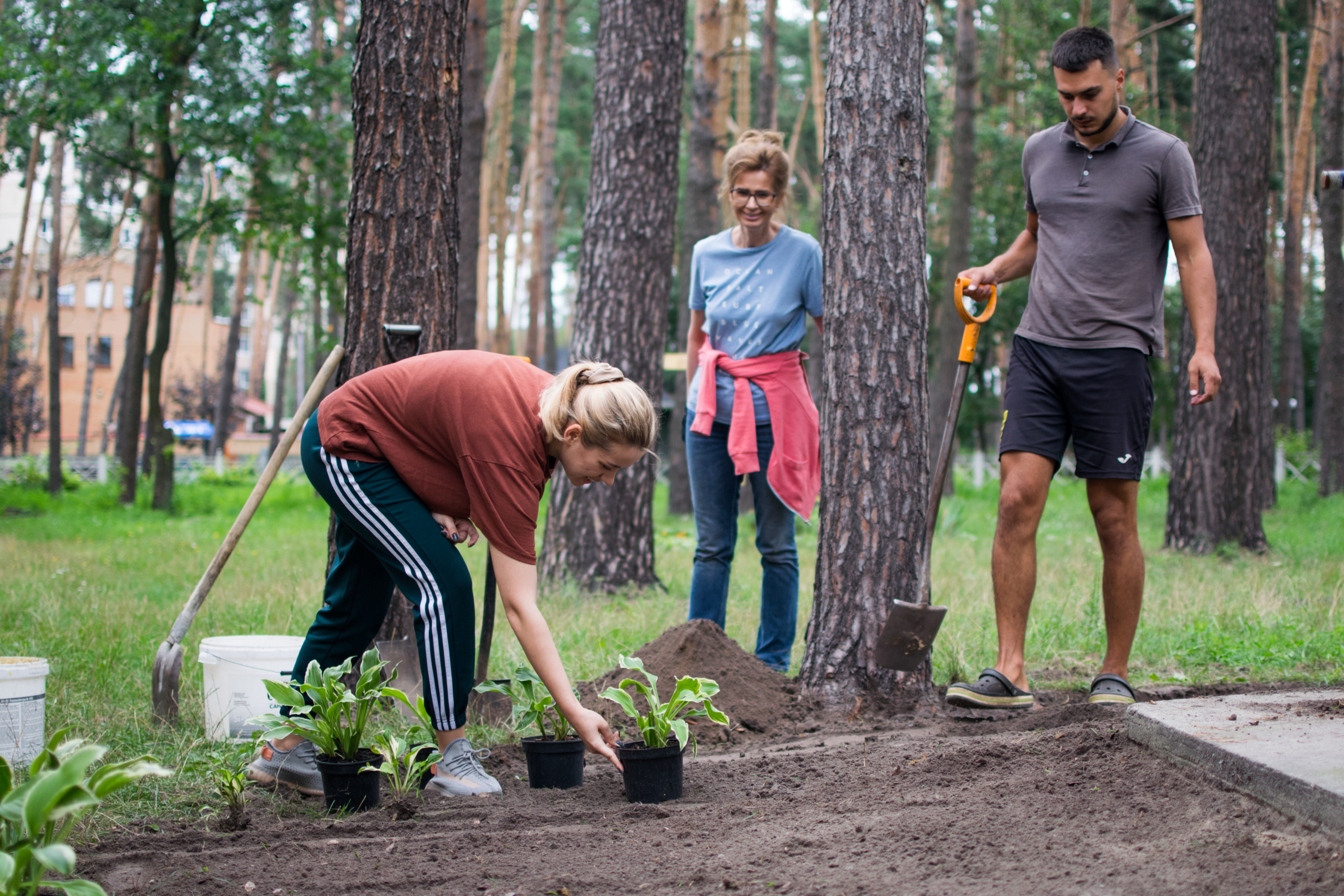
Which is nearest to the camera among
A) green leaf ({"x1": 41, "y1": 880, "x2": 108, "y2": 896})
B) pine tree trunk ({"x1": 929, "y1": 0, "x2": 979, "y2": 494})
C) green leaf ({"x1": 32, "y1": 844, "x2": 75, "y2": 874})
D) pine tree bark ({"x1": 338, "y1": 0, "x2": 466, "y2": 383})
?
green leaf ({"x1": 32, "y1": 844, "x2": 75, "y2": 874})

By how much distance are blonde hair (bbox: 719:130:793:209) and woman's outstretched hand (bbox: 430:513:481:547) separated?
1814mm

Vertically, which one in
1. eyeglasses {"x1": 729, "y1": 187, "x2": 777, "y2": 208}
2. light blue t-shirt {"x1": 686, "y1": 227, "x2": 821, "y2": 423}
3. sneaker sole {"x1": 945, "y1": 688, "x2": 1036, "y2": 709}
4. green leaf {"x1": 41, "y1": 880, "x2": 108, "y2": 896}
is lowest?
sneaker sole {"x1": 945, "y1": 688, "x2": 1036, "y2": 709}

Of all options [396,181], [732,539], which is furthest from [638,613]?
[396,181]

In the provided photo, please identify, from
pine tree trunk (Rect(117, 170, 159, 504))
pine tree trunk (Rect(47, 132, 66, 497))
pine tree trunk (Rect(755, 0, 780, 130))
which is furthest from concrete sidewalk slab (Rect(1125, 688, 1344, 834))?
pine tree trunk (Rect(47, 132, 66, 497))

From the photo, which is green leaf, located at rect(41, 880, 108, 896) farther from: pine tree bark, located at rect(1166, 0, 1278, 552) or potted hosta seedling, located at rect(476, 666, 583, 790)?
pine tree bark, located at rect(1166, 0, 1278, 552)

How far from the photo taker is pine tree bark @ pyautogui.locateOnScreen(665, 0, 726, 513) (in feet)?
34.9

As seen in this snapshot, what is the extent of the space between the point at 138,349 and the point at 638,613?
36.5 feet

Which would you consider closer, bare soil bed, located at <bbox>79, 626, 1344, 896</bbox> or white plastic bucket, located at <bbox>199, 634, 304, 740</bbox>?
bare soil bed, located at <bbox>79, 626, 1344, 896</bbox>

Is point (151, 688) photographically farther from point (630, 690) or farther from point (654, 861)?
point (654, 861)

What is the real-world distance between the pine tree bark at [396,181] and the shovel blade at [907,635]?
190cm

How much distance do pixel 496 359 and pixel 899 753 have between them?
1.55 metres

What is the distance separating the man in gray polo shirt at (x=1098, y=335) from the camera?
320 centimetres

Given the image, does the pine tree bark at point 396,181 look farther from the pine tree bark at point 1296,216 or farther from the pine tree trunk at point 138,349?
the pine tree bark at point 1296,216

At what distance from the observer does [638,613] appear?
5363mm
